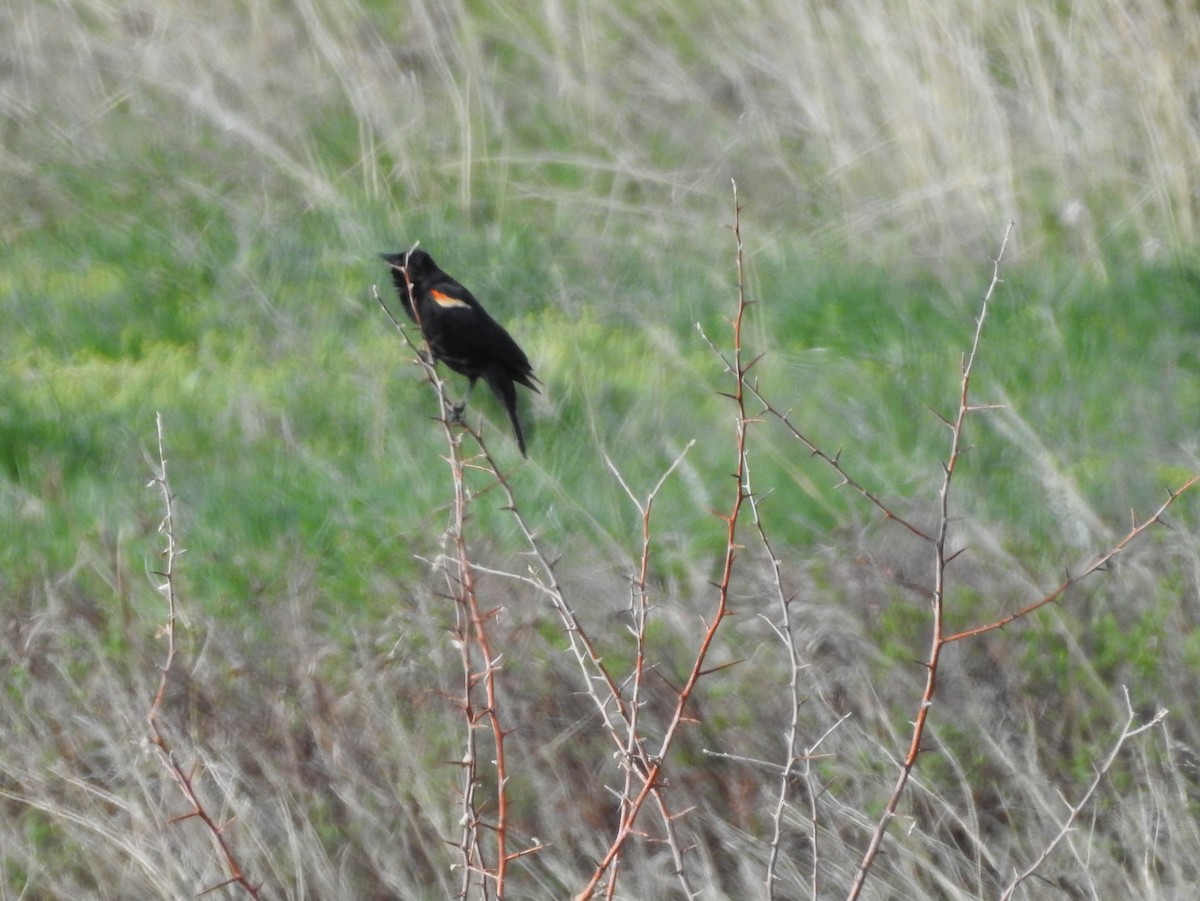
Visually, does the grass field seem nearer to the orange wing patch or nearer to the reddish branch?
the reddish branch

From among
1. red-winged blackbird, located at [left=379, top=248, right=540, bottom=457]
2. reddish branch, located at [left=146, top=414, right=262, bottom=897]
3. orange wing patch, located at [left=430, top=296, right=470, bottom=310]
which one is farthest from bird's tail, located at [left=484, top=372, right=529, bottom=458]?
reddish branch, located at [left=146, top=414, right=262, bottom=897]

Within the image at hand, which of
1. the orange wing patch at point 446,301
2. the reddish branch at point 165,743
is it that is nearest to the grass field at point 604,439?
the reddish branch at point 165,743

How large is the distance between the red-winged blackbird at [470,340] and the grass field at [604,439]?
16 centimetres

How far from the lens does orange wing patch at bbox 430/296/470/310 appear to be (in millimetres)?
5707

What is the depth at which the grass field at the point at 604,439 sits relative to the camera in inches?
151

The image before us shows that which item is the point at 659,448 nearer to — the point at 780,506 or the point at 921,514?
the point at 780,506

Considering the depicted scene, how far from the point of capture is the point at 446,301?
574 centimetres

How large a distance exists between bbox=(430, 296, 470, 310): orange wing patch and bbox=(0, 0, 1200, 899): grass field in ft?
1.36

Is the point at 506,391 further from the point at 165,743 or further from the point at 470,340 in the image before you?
the point at 165,743

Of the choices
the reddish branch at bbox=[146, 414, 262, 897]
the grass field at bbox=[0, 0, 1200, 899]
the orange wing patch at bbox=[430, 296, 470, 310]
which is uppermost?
the reddish branch at bbox=[146, 414, 262, 897]

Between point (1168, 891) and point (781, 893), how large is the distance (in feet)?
2.65

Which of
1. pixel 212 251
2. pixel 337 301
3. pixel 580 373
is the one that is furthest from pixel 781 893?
pixel 212 251

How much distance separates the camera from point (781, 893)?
3811 millimetres

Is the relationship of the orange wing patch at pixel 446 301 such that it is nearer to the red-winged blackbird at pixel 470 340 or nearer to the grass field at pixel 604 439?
the red-winged blackbird at pixel 470 340
